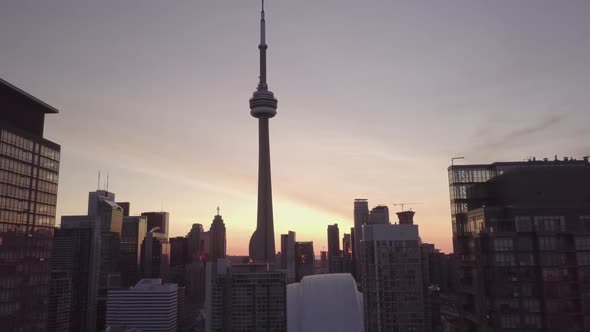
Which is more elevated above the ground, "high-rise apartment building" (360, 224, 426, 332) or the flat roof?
the flat roof

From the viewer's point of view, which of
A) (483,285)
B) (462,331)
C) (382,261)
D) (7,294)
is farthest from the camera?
(382,261)

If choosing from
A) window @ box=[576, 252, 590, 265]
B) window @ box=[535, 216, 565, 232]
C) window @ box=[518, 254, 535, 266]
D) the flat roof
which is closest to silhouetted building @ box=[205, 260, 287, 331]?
the flat roof

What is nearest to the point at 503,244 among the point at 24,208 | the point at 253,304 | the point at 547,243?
the point at 547,243

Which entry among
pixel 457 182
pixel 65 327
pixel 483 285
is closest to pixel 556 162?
pixel 457 182

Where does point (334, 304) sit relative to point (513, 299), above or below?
below

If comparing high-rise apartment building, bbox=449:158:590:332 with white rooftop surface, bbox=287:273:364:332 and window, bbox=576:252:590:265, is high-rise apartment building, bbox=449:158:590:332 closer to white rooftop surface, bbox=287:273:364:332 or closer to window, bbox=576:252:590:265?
window, bbox=576:252:590:265

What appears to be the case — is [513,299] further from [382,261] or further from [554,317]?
[382,261]

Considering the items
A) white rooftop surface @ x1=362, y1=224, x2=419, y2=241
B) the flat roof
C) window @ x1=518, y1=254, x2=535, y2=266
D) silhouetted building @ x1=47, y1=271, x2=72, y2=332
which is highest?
the flat roof

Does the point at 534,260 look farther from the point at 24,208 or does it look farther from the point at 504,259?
the point at 24,208
